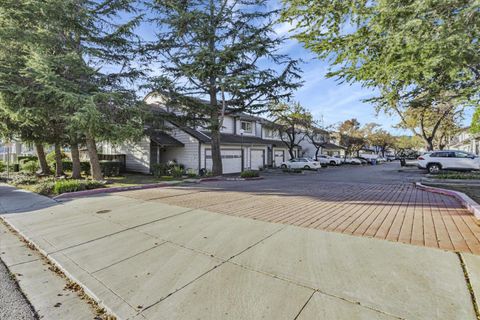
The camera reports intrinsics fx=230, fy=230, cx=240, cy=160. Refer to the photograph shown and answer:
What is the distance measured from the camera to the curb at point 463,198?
5.59 m

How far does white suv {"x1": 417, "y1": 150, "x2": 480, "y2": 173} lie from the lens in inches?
630

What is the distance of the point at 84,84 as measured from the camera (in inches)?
478

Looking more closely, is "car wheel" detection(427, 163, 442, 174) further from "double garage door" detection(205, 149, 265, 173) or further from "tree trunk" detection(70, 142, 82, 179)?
"tree trunk" detection(70, 142, 82, 179)

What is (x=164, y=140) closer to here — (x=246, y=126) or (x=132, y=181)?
(x=132, y=181)


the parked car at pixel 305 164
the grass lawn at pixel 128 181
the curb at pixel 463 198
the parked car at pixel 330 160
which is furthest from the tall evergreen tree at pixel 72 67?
the parked car at pixel 330 160

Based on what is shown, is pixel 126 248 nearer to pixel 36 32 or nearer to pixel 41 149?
pixel 36 32

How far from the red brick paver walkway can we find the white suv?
38.5 ft

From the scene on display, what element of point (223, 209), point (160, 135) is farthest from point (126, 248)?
point (160, 135)

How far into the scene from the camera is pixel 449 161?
16750 millimetres

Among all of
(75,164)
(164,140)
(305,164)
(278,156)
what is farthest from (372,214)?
(278,156)

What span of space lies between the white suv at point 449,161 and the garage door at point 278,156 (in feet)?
46.9

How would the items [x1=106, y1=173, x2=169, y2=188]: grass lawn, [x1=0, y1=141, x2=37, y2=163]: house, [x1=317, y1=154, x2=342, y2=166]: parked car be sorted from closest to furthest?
[x1=106, y1=173, x2=169, y2=188]: grass lawn
[x1=0, y1=141, x2=37, y2=163]: house
[x1=317, y1=154, x2=342, y2=166]: parked car

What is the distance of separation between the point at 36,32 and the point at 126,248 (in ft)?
42.9

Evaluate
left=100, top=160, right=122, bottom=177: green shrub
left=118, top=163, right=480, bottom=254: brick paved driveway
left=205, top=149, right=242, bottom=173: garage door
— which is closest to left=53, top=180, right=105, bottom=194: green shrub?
left=118, top=163, right=480, bottom=254: brick paved driveway
